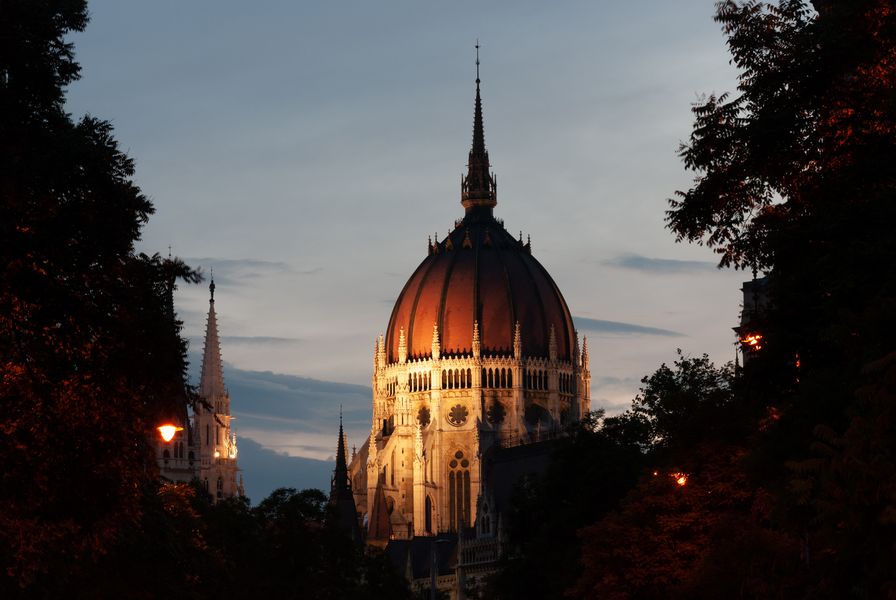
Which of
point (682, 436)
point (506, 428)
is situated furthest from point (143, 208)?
point (506, 428)

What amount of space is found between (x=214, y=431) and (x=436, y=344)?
35719mm

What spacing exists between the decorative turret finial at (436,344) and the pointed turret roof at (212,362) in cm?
3124

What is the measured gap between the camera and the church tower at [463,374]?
179m

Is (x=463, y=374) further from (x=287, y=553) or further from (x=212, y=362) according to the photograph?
(x=287, y=553)

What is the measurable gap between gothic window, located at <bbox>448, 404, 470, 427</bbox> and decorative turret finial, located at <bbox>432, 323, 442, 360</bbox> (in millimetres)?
5235

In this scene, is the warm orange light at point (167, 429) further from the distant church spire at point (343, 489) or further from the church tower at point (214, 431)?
the distant church spire at point (343, 489)

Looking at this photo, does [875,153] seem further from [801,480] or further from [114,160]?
[114,160]

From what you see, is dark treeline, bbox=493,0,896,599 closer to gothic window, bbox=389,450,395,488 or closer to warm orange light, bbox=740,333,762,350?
warm orange light, bbox=740,333,762,350

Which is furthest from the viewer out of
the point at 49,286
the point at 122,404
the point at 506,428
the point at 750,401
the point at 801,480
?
the point at 506,428

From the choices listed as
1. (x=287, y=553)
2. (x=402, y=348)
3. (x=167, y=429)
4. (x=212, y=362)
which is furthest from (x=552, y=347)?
(x=167, y=429)

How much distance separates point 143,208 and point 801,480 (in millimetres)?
13775

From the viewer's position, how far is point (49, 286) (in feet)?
101

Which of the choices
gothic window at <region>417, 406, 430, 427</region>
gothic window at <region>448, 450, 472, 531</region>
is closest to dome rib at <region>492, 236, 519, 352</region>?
gothic window at <region>417, 406, 430, 427</region>

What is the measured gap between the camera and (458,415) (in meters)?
184
